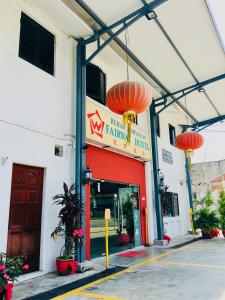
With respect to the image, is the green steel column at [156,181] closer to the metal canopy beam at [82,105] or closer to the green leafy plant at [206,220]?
the green leafy plant at [206,220]

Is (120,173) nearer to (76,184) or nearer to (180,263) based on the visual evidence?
(76,184)

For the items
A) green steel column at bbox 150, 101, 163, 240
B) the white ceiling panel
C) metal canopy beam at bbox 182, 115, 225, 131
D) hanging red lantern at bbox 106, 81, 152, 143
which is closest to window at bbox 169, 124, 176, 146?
metal canopy beam at bbox 182, 115, 225, 131

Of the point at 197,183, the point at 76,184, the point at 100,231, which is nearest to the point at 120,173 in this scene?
the point at 76,184

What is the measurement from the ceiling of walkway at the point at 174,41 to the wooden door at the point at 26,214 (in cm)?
379

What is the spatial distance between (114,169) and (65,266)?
10.9 feet

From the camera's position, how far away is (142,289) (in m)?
3.94

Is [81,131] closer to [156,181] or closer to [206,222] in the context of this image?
[156,181]

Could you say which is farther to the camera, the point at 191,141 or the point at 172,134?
the point at 172,134

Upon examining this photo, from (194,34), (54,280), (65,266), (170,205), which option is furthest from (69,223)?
(170,205)

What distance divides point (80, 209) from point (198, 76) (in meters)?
6.40

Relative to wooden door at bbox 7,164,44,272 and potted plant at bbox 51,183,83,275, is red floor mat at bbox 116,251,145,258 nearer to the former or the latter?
potted plant at bbox 51,183,83,275

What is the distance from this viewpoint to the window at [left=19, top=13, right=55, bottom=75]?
5.31 metres

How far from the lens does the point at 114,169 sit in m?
7.58

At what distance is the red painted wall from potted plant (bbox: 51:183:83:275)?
3.57ft
